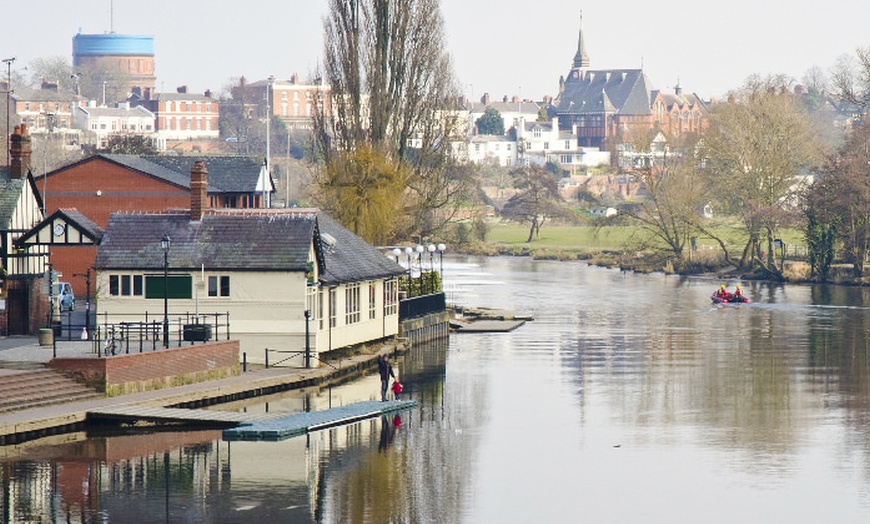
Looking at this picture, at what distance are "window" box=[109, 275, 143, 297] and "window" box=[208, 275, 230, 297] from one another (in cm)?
253

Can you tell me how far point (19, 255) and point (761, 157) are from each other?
7245cm

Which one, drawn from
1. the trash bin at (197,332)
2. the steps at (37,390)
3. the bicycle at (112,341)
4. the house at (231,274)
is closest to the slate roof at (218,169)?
the house at (231,274)

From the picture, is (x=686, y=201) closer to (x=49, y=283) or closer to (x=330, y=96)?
(x=330, y=96)

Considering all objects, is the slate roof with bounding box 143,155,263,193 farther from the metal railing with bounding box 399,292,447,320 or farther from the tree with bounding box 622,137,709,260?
the tree with bounding box 622,137,709,260

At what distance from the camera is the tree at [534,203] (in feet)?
595

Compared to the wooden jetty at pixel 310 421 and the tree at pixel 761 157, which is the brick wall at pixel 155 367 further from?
the tree at pixel 761 157

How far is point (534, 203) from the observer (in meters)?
180

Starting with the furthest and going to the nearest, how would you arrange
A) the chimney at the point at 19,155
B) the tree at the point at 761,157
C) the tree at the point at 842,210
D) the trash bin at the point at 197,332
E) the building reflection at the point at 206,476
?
the tree at the point at 761,157
the tree at the point at 842,210
the chimney at the point at 19,155
the trash bin at the point at 197,332
the building reflection at the point at 206,476

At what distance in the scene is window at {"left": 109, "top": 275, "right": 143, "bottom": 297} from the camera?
60.2 metres

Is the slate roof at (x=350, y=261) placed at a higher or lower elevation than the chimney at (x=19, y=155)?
lower

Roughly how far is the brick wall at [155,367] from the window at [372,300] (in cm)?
1122

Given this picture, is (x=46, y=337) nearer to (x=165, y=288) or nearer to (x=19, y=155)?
(x=165, y=288)

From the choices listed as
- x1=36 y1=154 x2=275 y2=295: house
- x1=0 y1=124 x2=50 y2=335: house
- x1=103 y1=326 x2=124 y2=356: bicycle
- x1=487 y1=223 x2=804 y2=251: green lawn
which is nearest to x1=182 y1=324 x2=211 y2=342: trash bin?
x1=103 y1=326 x2=124 y2=356: bicycle

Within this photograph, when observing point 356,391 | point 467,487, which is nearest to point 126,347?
point 356,391
